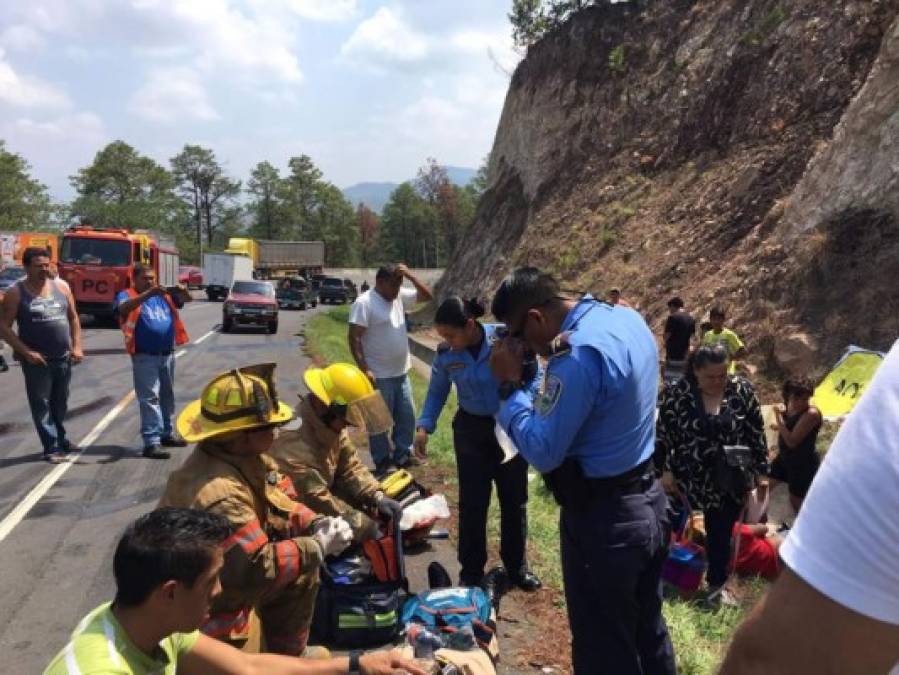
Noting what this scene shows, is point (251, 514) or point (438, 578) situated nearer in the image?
point (251, 514)

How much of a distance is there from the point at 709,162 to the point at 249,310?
1335 centimetres

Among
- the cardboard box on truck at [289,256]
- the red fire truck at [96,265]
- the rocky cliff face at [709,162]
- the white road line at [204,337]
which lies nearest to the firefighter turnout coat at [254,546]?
the rocky cliff face at [709,162]

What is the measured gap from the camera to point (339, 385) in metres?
3.95

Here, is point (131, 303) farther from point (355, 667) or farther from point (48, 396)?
point (355, 667)

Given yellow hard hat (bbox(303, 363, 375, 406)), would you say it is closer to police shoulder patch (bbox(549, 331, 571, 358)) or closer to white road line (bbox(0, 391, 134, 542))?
police shoulder patch (bbox(549, 331, 571, 358))

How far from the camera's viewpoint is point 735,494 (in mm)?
4383

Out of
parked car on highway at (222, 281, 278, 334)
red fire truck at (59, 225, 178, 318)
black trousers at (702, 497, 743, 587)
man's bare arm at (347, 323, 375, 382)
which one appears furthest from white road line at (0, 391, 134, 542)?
parked car on highway at (222, 281, 278, 334)

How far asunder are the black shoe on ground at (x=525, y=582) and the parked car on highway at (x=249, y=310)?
61.8 feet

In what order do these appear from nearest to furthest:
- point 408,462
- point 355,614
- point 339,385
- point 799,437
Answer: point 355,614, point 339,385, point 799,437, point 408,462

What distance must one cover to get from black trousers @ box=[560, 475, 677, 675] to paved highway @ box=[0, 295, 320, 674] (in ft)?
8.57

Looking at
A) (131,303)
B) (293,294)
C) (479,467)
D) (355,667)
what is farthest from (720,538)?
(293,294)

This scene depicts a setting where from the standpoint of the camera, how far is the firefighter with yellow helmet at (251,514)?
280cm

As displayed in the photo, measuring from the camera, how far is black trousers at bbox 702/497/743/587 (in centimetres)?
456

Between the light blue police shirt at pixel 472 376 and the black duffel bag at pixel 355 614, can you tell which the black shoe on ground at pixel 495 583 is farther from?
the light blue police shirt at pixel 472 376
